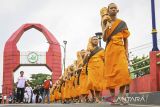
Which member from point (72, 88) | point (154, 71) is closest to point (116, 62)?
point (154, 71)

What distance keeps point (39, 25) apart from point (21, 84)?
132ft

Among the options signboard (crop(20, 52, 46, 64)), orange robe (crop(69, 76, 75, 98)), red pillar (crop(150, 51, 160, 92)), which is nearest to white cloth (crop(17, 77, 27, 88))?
orange robe (crop(69, 76, 75, 98))

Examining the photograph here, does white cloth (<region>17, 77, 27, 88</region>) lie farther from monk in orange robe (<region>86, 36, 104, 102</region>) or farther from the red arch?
the red arch

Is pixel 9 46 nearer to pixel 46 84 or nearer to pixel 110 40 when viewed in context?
pixel 46 84

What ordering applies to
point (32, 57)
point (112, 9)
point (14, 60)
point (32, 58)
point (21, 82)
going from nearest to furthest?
point (112, 9)
point (21, 82)
point (14, 60)
point (32, 58)
point (32, 57)

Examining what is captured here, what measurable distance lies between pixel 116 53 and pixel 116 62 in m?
0.19

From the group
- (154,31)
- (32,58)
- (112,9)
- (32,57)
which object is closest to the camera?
(112,9)

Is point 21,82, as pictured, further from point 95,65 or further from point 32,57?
point 32,57

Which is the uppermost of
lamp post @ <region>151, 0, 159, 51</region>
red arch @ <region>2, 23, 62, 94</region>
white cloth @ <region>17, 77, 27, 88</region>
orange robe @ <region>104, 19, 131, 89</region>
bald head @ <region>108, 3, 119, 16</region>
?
red arch @ <region>2, 23, 62, 94</region>

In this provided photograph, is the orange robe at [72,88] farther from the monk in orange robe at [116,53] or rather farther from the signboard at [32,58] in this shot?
the signboard at [32,58]

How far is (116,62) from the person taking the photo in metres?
9.30

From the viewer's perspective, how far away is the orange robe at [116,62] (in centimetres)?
915

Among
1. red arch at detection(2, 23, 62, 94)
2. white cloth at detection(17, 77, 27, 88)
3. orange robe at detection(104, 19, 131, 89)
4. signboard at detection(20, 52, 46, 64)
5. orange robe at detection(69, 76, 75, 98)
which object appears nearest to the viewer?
orange robe at detection(104, 19, 131, 89)

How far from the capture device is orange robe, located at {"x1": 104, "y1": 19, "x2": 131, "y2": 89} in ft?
30.0
